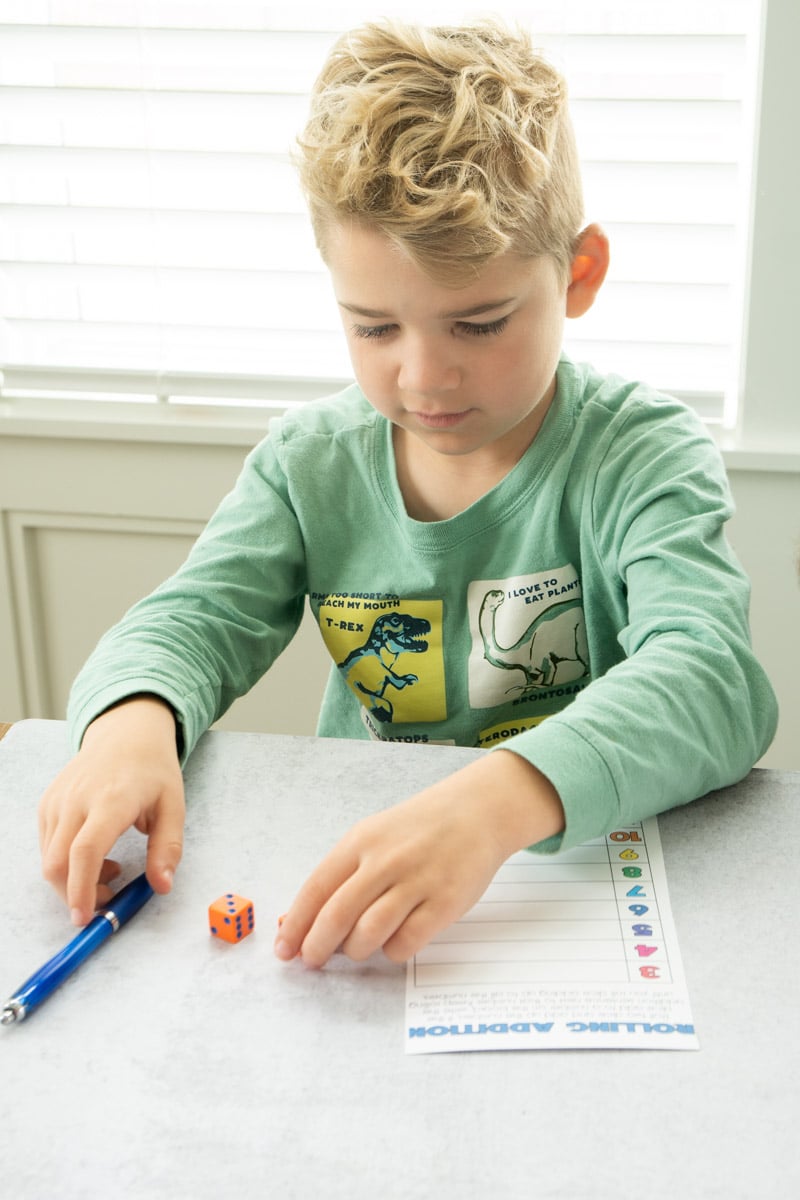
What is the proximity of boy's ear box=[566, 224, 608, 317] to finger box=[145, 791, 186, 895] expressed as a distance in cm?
48

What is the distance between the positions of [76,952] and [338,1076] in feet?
0.52

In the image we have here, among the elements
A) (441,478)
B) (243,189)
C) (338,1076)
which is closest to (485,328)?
(441,478)

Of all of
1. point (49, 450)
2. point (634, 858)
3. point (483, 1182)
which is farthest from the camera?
point (49, 450)

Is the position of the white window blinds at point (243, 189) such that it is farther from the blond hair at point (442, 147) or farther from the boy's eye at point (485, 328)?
the boy's eye at point (485, 328)

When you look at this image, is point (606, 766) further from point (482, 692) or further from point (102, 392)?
point (102, 392)

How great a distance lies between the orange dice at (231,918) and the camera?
614 millimetres

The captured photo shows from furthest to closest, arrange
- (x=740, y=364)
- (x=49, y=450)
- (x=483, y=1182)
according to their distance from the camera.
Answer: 1. (x=49, y=450)
2. (x=740, y=364)
3. (x=483, y=1182)

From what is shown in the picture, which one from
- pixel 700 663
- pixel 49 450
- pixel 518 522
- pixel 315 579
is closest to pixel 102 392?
pixel 49 450

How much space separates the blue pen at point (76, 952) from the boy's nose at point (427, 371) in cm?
36

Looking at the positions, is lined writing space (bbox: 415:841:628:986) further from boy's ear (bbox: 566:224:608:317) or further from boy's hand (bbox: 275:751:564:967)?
boy's ear (bbox: 566:224:608:317)

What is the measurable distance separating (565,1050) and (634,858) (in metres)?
0.17

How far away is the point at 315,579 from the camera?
3.44ft

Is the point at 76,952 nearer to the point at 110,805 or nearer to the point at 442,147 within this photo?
the point at 110,805

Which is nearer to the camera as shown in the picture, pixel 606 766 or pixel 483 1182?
pixel 483 1182
